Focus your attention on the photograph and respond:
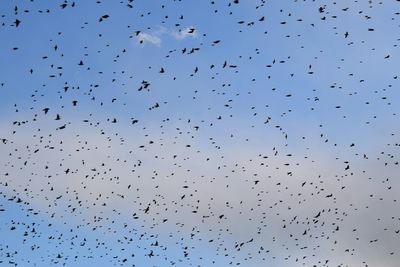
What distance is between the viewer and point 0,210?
92.4 ft

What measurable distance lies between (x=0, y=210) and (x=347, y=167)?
1994 centimetres

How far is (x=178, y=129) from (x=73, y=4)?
850 cm

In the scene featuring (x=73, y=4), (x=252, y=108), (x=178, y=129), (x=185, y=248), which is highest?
(x=73, y=4)

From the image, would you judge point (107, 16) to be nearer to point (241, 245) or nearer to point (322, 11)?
point (322, 11)

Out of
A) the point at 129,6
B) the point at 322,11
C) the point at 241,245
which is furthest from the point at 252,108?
the point at 241,245

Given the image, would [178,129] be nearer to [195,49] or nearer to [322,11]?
[195,49]

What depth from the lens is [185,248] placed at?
27.9 metres

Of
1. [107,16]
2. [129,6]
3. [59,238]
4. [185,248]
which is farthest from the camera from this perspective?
[185,248]

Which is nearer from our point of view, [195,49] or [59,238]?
[195,49]

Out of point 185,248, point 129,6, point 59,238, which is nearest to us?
point 129,6

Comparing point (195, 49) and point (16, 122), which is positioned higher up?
point (195, 49)

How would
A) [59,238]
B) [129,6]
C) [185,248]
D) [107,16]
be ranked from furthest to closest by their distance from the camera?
[185,248]
[59,238]
[107,16]
[129,6]

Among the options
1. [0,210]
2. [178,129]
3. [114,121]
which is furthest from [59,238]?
[178,129]

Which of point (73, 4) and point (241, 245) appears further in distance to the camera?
point (241, 245)
